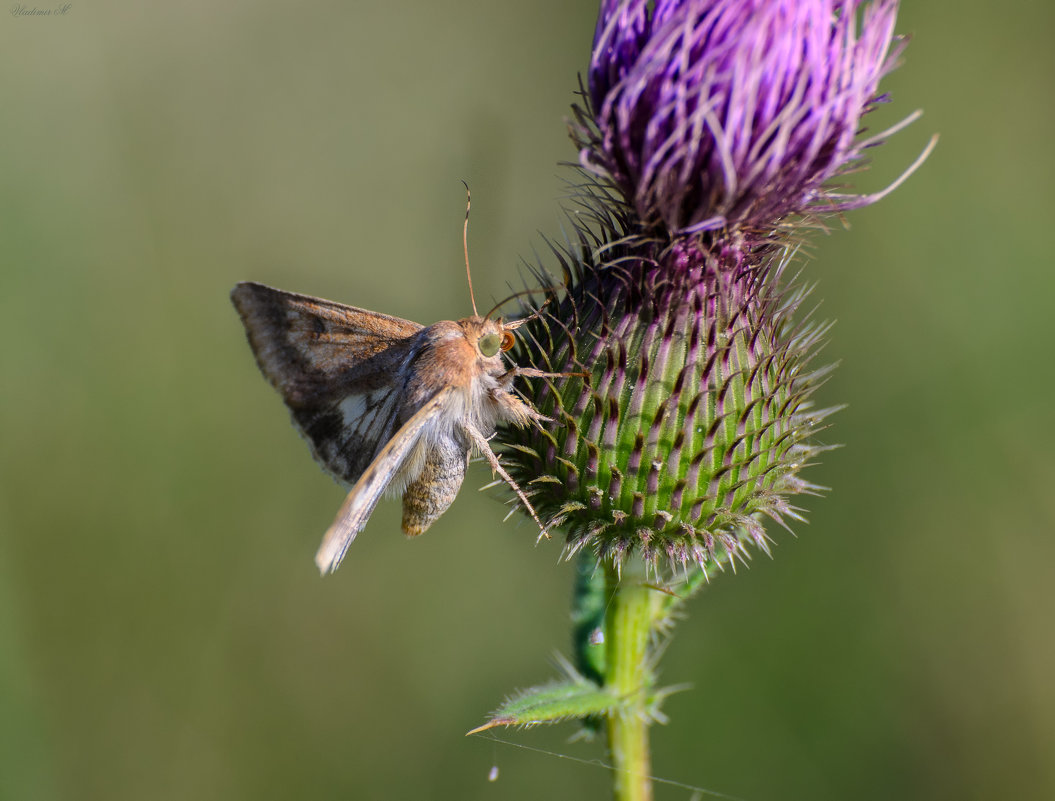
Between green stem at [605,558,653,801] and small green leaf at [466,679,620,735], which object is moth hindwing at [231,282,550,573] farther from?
small green leaf at [466,679,620,735]

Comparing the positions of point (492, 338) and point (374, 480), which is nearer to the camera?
point (374, 480)

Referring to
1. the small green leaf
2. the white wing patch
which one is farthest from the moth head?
the small green leaf

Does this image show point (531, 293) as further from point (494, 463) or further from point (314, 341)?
point (314, 341)

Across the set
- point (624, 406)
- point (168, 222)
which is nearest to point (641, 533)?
point (624, 406)

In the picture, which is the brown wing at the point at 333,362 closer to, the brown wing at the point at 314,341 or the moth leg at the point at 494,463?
the brown wing at the point at 314,341

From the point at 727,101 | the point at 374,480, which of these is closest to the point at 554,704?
the point at 374,480

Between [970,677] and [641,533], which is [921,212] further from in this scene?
[641,533]
